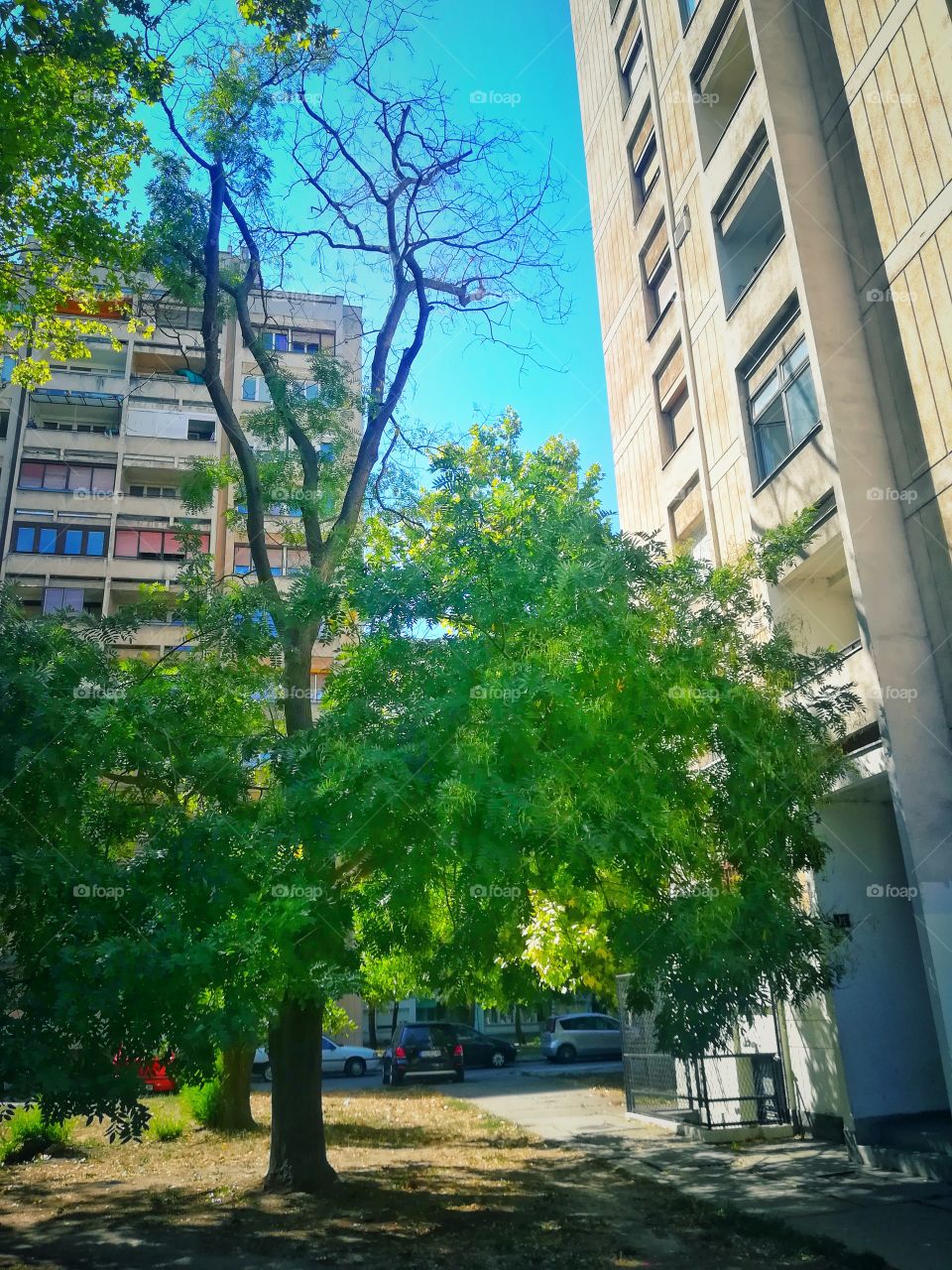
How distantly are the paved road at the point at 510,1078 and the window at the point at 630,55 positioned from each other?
22117 millimetres

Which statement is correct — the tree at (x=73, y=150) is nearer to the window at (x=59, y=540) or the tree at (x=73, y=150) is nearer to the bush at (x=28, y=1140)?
the bush at (x=28, y=1140)

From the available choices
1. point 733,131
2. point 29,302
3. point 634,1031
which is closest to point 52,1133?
point 634,1031

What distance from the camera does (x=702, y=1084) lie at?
41.6 ft

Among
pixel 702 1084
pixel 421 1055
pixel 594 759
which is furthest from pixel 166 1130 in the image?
pixel 421 1055

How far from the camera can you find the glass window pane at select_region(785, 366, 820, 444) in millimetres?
11547

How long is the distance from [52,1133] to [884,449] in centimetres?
1396

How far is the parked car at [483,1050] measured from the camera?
2934cm

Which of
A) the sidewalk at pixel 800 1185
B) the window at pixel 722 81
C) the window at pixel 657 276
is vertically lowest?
the sidewalk at pixel 800 1185

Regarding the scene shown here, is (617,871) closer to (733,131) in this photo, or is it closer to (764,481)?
(764,481)

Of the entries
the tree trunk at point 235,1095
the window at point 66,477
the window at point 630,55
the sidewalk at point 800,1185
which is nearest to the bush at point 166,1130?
the tree trunk at point 235,1095

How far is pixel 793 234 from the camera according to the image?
11.5 metres

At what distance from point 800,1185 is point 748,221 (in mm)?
12708

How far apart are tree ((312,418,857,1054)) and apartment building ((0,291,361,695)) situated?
24.8 m

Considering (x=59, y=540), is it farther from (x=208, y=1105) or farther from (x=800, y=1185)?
(x=800, y=1185)
